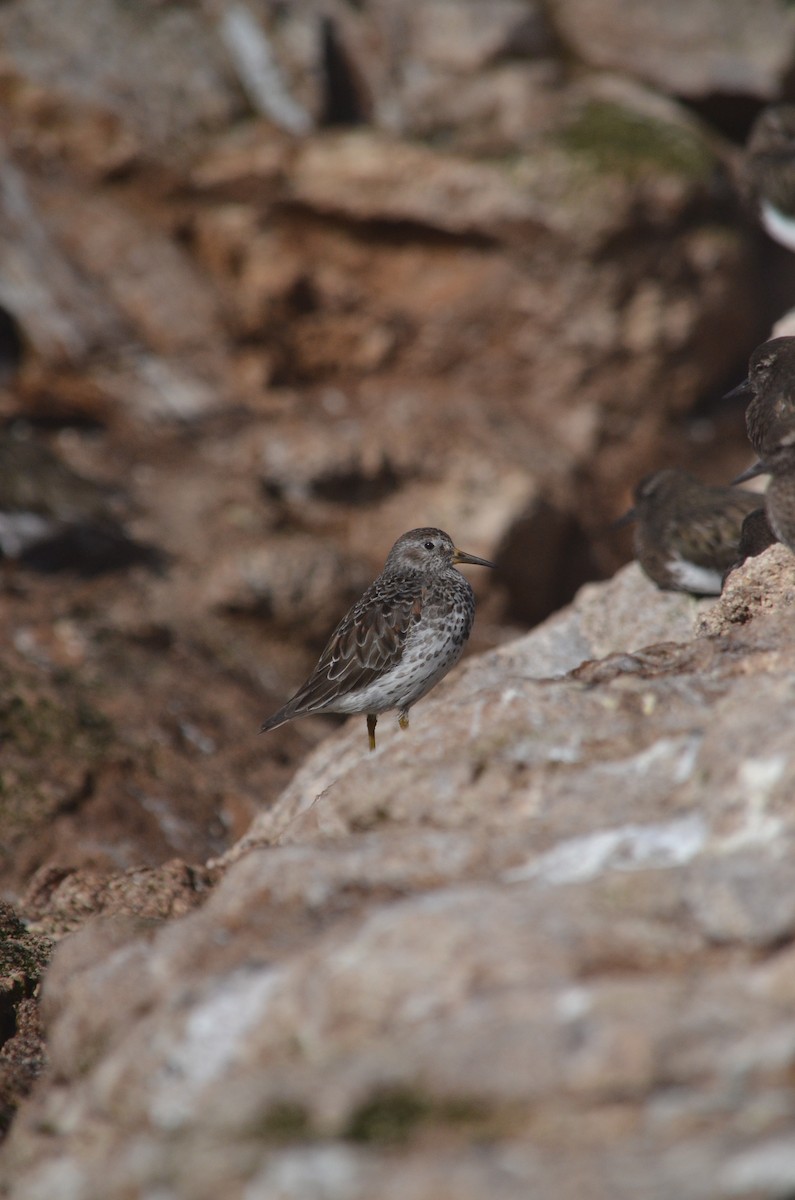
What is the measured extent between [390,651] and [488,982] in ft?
11.2

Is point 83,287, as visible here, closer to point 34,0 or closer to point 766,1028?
point 34,0

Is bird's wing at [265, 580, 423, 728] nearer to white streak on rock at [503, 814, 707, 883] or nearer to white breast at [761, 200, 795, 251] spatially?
white streak on rock at [503, 814, 707, 883]

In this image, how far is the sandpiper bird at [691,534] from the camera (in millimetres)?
7266

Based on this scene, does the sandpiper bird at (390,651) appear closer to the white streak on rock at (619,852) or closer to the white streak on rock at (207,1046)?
the white streak on rock at (619,852)

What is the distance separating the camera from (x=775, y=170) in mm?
11227

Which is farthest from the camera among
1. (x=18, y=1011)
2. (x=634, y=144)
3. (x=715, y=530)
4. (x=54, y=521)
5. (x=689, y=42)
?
(x=689, y=42)

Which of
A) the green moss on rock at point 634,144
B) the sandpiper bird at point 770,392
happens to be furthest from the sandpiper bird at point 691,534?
the green moss on rock at point 634,144

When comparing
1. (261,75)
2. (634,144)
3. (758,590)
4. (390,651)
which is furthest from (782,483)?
(261,75)

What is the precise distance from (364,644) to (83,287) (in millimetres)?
8894

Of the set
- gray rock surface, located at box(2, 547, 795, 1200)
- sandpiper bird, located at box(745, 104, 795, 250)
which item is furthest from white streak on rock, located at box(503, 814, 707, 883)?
sandpiper bird, located at box(745, 104, 795, 250)

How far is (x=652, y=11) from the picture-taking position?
48.2 ft

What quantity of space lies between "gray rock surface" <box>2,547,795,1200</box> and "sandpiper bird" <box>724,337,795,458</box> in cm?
127

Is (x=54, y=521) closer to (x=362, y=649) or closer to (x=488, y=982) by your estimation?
(x=362, y=649)

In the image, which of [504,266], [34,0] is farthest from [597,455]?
[34,0]
